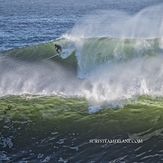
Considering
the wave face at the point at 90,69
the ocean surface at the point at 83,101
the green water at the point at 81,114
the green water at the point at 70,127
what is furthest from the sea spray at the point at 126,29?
the green water at the point at 70,127

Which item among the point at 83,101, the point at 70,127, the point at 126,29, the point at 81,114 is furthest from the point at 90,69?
the point at 126,29

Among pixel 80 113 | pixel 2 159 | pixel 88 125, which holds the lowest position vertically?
pixel 2 159

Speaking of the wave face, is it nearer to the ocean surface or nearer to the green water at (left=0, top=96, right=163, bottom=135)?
the ocean surface

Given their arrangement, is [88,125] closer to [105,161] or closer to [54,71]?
[105,161]

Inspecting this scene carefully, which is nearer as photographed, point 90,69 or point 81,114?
point 81,114

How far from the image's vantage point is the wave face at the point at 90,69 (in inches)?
631

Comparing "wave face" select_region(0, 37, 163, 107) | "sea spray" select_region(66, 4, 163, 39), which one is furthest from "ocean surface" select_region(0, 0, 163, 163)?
"sea spray" select_region(66, 4, 163, 39)

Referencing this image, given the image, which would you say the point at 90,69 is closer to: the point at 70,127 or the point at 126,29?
the point at 70,127

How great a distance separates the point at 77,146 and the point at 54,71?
8.12 meters

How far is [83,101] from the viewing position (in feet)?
49.9

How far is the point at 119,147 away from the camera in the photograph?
11.0 meters

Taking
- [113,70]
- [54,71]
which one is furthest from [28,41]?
[113,70]

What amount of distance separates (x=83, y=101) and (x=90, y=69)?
3.69 meters

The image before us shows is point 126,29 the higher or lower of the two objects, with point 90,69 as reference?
higher
